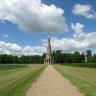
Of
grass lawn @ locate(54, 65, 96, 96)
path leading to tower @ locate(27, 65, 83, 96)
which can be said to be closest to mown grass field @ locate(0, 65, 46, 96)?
path leading to tower @ locate(27, 65, 83, 96)

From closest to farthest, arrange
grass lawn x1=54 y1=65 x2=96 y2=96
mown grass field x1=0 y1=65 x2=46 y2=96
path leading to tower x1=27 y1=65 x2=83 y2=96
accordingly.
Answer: path leading to tower x1=27 y1=65 x2=83 y2=96, mown grass field x1=0 y1=65 x2=46 y2=96, grass lawn x1=54 y1=65 x2=96 y2=96

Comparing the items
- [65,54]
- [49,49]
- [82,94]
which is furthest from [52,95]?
[65,54]

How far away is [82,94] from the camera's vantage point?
14.9 m

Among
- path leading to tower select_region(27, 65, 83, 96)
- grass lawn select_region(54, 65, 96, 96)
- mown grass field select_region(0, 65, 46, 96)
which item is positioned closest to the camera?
path leading to tower select_region(27, 65, 83, 96)

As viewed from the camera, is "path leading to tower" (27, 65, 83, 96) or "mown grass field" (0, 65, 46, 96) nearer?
"path leading to tower" (27, 65, 83, 96)

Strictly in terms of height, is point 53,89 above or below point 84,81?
below

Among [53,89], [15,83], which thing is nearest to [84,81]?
[15,83]

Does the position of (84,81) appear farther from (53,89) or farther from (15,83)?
(53,89)

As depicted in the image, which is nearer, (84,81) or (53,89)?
(53,89)

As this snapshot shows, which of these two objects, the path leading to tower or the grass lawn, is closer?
the path leading to tower

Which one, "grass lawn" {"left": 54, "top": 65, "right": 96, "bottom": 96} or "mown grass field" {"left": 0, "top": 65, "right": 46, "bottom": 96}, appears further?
"grass lawn" {"left": 54, "top": 65, "right": 96, "bottom": 96}

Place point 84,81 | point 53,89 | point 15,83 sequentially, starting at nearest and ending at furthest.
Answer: point 53,89 → point 15,83 → point 84,81

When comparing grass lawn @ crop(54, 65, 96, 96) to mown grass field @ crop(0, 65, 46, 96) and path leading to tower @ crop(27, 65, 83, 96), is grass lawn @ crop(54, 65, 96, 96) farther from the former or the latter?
mown grass field @ crop(0, 65, 46, 96)

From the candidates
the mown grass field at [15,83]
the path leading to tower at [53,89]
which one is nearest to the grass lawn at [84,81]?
the path leading to tower at [53,89]
